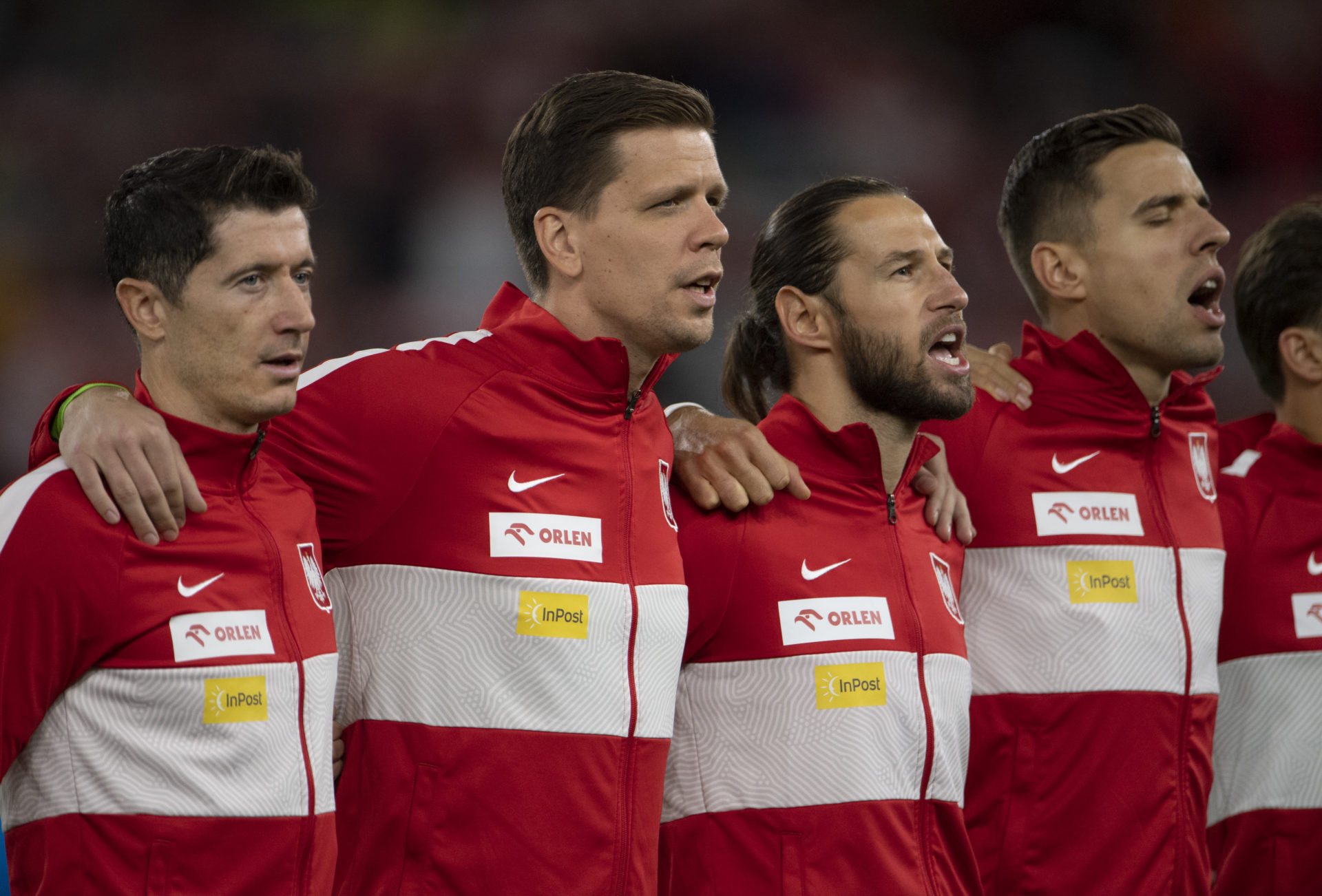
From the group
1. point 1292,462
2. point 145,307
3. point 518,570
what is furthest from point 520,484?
point 1292,462

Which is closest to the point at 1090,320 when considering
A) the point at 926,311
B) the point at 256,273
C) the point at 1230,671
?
the point at 926,311

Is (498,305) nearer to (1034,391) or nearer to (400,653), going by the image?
(400,653)

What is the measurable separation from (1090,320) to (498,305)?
166cm

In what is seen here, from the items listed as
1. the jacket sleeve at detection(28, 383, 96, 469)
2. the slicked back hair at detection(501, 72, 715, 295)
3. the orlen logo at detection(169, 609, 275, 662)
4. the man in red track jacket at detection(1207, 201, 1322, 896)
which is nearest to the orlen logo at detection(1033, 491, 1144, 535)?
the man in red track jacket at detection(1207, 201, 1322, 896)

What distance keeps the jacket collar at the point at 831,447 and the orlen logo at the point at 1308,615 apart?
118 centimetres

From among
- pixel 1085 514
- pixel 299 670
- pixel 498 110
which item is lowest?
pixel 299 670

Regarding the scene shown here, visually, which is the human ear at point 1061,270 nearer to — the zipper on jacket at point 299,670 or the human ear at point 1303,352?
the human ear at point 1303,352

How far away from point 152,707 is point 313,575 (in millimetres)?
383

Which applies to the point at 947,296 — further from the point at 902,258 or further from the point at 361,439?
the point at 361,439

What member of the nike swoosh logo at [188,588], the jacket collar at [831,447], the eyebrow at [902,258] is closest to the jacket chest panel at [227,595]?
the nike swoosh logo at [188,588]

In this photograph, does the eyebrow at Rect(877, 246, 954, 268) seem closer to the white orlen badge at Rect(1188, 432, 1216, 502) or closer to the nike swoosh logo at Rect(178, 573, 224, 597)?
the white orlen badge at Rect(1188, 432, 1216, 502)

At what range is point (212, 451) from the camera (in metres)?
2.39

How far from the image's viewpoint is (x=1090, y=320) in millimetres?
3727

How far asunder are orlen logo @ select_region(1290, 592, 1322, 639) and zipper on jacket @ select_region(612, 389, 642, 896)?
1963 millimetres
